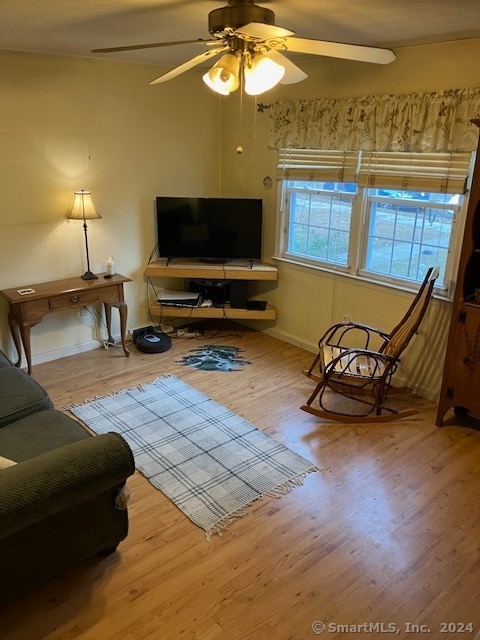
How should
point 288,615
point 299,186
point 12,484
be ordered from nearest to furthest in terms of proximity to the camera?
point 12,484 < point 288,615 < point 299,186

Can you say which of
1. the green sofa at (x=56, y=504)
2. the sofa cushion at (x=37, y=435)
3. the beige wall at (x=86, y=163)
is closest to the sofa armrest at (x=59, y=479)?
the green sofa at (x=56, y=504)

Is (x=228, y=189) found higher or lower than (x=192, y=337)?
higher

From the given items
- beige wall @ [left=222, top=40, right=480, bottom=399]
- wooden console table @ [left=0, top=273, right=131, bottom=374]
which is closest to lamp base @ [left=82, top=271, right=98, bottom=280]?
wooden console table @ [left=0, top=273, right=131, bottom=374]

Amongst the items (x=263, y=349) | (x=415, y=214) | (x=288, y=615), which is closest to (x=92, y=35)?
(x=415, y=214)

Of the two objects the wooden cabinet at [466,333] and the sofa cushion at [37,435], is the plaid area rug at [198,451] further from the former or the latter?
the wooden cabinet at [466,333]

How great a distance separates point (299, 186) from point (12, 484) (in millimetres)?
3427

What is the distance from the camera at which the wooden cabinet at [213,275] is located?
4531 millimetres

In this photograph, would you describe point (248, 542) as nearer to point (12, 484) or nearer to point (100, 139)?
point (12, 484)

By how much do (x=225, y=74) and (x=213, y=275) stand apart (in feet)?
8.09

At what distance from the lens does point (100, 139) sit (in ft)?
13.6

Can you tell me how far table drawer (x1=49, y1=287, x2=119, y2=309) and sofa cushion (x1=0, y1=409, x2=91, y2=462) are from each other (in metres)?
1.45

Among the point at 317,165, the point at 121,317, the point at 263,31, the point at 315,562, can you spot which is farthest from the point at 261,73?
the point at 121,317

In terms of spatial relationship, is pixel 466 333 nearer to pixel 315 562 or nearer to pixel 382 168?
pixel 382 168

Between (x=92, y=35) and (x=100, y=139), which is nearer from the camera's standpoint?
(x=92, y=35)
